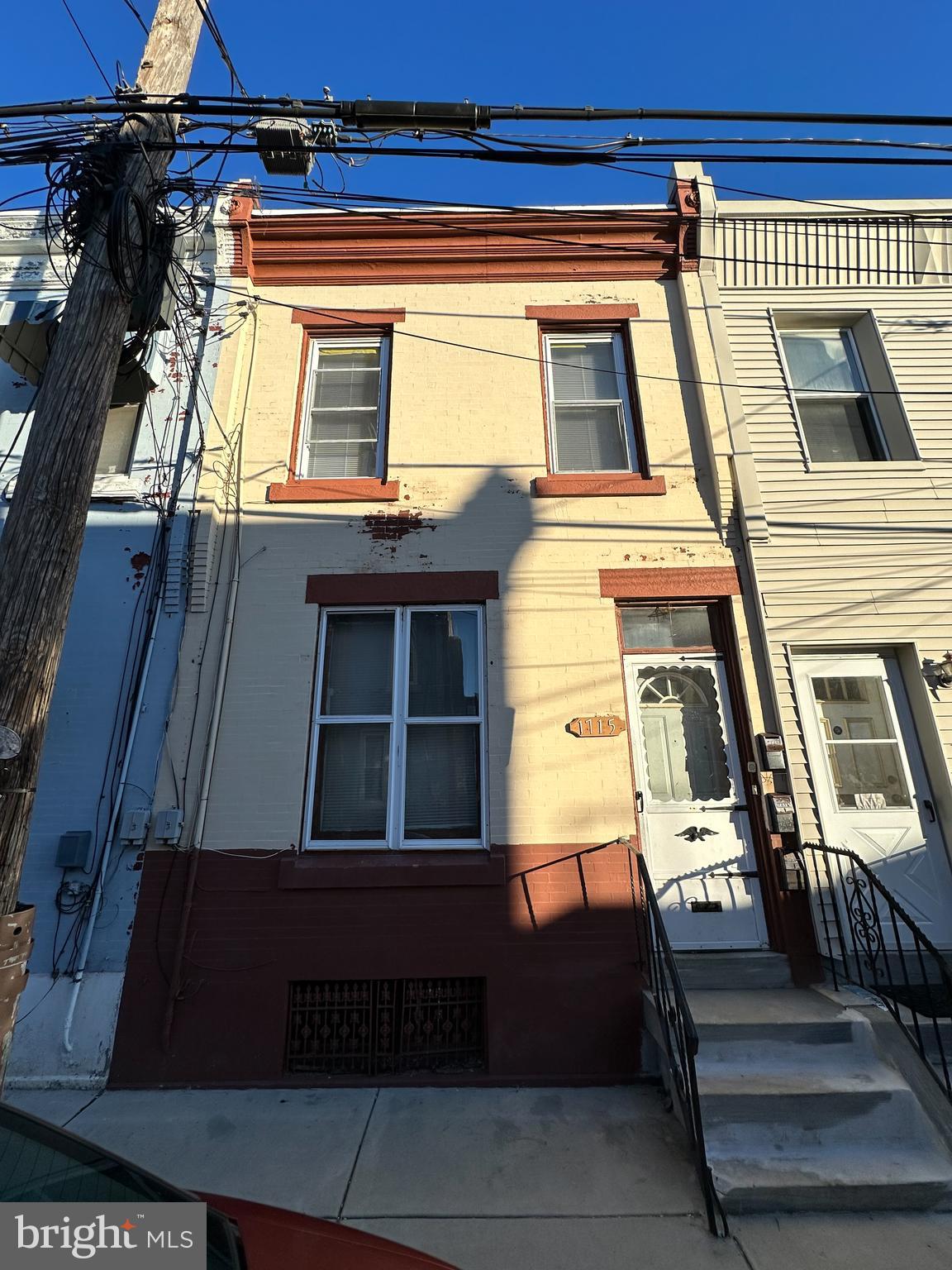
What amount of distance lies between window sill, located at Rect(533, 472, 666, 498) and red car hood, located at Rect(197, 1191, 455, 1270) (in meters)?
5.70

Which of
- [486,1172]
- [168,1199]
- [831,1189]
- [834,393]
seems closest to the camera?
[168,1199]

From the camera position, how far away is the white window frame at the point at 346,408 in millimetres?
7211

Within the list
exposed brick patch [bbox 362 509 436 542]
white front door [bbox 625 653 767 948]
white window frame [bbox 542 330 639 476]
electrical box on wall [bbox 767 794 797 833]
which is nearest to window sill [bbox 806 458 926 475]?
white window frame [bbox 542 330 639 476]

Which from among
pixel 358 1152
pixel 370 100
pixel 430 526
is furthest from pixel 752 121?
pixel 358 1152

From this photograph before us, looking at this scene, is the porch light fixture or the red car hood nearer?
the red car hood

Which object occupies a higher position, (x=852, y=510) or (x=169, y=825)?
(x=852, y=510)

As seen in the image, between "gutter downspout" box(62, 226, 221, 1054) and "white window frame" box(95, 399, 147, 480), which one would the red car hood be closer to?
"gutter downspout" box(62, 226, 221, 1054)

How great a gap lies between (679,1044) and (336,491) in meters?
5.35

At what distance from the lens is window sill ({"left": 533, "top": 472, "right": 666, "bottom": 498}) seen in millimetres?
6797

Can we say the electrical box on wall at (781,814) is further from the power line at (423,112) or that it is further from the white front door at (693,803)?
the power line at (423,112)

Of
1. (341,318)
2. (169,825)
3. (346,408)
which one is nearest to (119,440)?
(346,408)

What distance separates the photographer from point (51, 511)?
3.47 m

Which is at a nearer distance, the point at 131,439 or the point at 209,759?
the point at 209,759

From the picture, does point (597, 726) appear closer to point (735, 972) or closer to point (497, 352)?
point (735, 972)
